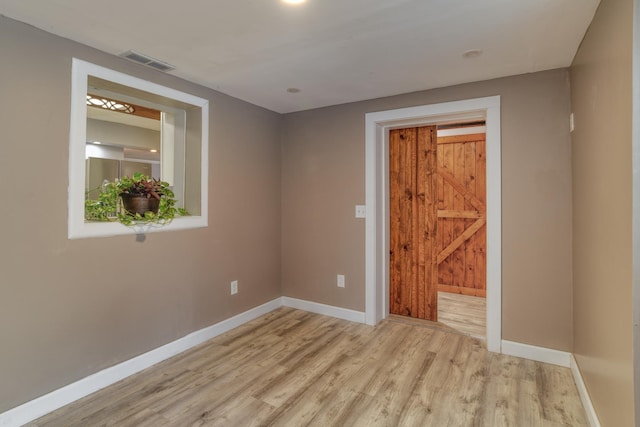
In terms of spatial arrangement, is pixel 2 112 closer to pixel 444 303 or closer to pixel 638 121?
pixel 638 121

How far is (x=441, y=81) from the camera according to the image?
8.98 feet

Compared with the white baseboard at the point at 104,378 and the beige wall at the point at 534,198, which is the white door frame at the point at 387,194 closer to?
the beige wall at the point at 534,198

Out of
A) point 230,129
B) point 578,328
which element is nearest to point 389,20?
point 230,129

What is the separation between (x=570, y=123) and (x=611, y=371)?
174 cm

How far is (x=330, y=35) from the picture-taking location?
1981 millimetres

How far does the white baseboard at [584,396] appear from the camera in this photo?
5.75ft

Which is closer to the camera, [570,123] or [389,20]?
[389,20]

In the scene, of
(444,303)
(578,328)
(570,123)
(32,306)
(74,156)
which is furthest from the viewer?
(444,303)

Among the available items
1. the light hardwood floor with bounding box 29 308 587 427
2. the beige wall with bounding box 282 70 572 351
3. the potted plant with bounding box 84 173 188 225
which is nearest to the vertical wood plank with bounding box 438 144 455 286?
the light hardwood floor with bounding box 29 308 587 427

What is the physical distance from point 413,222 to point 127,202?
8.83 feet

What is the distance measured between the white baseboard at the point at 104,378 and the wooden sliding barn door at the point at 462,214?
297cm

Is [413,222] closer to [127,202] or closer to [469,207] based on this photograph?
[469,207]

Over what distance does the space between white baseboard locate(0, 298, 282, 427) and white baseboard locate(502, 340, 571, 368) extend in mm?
2460

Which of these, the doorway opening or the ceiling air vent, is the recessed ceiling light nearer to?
the doorway opening
